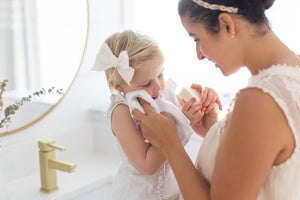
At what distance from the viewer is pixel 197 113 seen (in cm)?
115

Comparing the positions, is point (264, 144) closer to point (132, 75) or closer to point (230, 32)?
point (230, 32)

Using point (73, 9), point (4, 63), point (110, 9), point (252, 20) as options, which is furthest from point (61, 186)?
point (252, 20)

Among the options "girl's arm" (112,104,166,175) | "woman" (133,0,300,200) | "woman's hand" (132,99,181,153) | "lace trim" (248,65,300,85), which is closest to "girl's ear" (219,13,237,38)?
"woman" (133,0,300,200)

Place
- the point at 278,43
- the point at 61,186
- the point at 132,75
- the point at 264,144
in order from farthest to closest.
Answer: the point at 61,186 < the point at 132,75 < the point at 278,43 < the point at 264,144

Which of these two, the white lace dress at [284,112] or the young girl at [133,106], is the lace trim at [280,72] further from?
the young girl at [133,106]

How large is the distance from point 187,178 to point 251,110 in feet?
0.90

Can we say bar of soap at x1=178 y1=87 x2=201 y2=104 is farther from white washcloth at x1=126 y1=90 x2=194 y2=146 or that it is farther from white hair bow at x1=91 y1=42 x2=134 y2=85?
white hair bow at x1=91 y1=42 x2=134 y2=85

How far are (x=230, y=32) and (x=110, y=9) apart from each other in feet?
3.91

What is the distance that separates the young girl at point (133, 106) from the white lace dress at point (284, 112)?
0.37m

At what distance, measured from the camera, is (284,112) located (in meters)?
0.73

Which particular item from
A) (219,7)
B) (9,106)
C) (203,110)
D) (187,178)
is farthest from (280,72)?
(9,106)

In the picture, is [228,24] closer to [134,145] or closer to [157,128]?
[157,128]

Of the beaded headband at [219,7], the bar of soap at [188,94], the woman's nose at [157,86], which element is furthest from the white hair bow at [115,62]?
the beaded headband at [219,7]

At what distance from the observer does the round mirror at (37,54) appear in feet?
4.44
